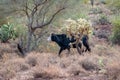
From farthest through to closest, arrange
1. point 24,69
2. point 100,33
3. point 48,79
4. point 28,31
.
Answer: point 100,33, point 28,31, point 24,69, point 48,79

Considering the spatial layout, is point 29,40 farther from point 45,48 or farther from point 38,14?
point 38,14

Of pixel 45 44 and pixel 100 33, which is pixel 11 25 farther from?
pixel 100 33

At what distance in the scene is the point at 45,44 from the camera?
2338cm

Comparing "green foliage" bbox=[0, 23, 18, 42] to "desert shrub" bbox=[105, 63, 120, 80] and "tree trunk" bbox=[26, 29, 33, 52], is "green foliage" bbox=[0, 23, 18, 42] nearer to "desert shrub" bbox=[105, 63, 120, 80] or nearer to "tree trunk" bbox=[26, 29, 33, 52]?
"tree trunk" bbox=[26, 29, 33, 52]

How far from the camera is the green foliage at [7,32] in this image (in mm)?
26125

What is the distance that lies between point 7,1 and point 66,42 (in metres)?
3.57

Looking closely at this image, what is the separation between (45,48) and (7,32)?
14.6 ft

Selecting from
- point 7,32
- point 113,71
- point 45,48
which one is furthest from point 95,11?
point 113,71

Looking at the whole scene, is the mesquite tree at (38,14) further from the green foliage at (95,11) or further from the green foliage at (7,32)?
the green foliage at (95,11)

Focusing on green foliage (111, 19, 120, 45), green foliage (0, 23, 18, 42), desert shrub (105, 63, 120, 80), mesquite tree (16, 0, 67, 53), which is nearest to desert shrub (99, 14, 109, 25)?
green foliage (111, 19, 120, 45)

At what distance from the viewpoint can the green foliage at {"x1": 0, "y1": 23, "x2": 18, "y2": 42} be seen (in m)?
26.1

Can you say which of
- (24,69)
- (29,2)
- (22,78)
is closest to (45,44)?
(29,2)

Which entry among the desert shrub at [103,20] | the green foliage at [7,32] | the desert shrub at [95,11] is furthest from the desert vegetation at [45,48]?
the desert shrub at [95,11]

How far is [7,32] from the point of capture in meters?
26.3
